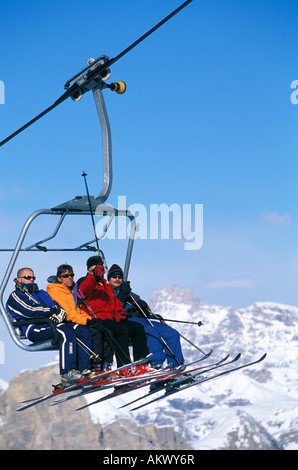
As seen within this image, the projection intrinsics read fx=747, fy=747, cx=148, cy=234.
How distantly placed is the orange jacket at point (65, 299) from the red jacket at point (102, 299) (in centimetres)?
23

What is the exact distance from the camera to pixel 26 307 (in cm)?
940

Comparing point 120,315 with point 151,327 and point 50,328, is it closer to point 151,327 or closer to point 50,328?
point 151,327

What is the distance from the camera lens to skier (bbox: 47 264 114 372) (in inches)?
376

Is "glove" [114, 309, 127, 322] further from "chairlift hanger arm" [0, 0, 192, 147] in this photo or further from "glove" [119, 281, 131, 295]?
"chairlift hanger arm" [0, 0, 192, 147]

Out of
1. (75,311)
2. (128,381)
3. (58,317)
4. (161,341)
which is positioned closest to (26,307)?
(58,317)

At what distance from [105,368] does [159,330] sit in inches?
48.6

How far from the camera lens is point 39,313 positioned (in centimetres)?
938

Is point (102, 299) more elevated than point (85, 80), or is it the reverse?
point (85, 80)

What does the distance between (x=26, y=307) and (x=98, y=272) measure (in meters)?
1.03

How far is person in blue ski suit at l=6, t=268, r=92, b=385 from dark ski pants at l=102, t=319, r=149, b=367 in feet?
1.48

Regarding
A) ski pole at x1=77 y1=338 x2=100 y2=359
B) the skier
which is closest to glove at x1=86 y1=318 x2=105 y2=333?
the skier
